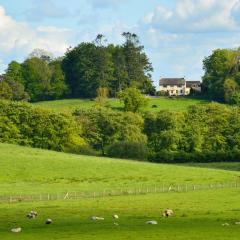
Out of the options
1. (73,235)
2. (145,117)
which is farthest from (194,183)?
(145,117)

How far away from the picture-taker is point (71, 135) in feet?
486

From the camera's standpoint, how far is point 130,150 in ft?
461

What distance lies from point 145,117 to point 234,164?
3367cm

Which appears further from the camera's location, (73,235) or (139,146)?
(139,146)

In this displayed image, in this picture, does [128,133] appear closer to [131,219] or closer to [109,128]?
[109,128]

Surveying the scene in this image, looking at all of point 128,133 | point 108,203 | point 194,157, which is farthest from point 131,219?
point 128,133

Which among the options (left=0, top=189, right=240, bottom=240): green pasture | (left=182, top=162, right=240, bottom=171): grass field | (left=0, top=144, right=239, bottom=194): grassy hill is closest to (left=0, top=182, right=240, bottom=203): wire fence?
(left=0, top=189, right=240, bottom=240): green pasture

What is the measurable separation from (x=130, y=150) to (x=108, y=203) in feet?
253

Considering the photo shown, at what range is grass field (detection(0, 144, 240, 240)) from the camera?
38656mm

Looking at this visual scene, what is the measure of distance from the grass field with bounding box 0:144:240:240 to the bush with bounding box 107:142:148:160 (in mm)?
22549

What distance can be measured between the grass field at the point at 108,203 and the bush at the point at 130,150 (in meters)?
22.5

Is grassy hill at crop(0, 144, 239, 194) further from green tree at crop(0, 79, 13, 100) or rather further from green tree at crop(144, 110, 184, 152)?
green tree at crop(0, 79, 13, 100)

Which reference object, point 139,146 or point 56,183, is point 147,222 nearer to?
point 56,183

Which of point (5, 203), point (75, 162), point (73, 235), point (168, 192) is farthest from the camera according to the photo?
point (75, 162)
